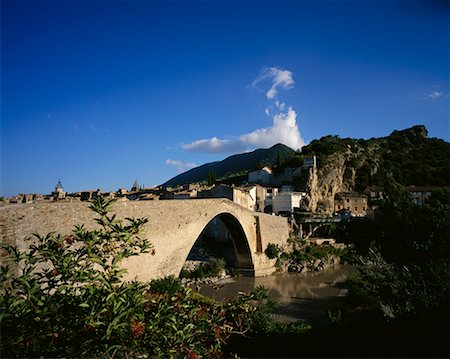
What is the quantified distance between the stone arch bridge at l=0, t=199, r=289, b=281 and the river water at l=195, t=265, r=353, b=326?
8.05 ft

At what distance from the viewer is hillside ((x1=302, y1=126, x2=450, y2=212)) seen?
45.2 m

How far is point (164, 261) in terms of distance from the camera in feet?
43.8

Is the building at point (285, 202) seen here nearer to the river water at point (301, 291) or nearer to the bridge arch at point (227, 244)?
the river water at point (301, 291)

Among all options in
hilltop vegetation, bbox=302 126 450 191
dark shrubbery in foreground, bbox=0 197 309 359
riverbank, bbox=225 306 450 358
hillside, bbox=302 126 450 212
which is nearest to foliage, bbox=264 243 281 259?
hillside, bbox=302 126 450 212

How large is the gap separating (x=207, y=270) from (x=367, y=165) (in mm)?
40737

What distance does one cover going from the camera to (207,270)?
2417 centimetres

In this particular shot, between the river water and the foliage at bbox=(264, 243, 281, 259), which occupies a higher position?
the foliage at bbox=(264, 243, 281, 259)

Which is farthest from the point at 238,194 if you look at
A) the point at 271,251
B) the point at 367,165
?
the point at 367,165

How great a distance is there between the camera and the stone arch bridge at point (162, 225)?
8.17m

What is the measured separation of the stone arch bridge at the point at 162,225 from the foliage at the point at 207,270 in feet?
6.96

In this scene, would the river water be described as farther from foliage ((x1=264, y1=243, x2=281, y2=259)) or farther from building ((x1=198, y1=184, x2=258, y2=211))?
building ((x1=198, y1=184, x2=258, y2=211))

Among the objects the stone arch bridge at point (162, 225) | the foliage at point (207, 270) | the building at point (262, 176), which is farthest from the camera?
the building at point (262, 176)

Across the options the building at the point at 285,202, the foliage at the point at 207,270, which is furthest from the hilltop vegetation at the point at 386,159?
the foliage at the point at 207,270

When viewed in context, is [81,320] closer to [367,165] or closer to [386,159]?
[367,165]
